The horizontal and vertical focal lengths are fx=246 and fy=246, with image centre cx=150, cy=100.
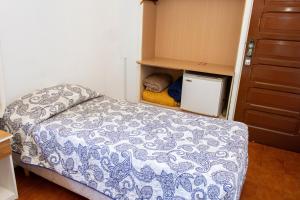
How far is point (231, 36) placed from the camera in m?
2.95

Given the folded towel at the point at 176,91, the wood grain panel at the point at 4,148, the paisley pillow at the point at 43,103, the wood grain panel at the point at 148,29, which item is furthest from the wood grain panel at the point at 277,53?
A: the wood grain panel at the point at 4,148

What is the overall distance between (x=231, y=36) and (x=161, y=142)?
1870 mm

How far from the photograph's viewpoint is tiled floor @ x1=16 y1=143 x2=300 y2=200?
1970 millimetres

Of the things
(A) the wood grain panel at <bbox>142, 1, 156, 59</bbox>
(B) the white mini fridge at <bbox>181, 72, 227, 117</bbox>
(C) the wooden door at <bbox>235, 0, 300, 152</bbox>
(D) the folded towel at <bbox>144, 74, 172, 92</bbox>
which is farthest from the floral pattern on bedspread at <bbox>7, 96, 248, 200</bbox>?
(A) the wood grain panel at <bbox>142, 1, 156, 59</bbox>

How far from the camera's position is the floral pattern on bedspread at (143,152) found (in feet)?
4.64

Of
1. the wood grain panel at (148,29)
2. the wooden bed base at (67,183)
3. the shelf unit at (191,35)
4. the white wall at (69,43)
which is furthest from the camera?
→ the wood grain panel at (148,29)

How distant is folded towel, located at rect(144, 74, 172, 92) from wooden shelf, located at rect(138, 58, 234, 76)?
232 mm

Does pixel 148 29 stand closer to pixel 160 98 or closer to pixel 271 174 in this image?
pixel 160 98

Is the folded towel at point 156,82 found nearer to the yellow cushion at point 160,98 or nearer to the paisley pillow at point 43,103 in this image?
the yellow cushion at point 160,98

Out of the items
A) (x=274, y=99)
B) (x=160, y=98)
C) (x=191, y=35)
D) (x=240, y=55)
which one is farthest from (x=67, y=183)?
(x=191, y=35)

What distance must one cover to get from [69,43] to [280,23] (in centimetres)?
209

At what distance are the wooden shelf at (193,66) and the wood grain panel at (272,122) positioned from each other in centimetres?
54

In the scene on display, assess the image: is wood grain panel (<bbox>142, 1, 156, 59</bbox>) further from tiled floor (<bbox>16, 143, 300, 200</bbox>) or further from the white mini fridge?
tiled floor (<bbox>16, 143, 300, 200</bbox>)

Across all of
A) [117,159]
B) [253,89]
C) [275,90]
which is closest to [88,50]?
[117,159]
